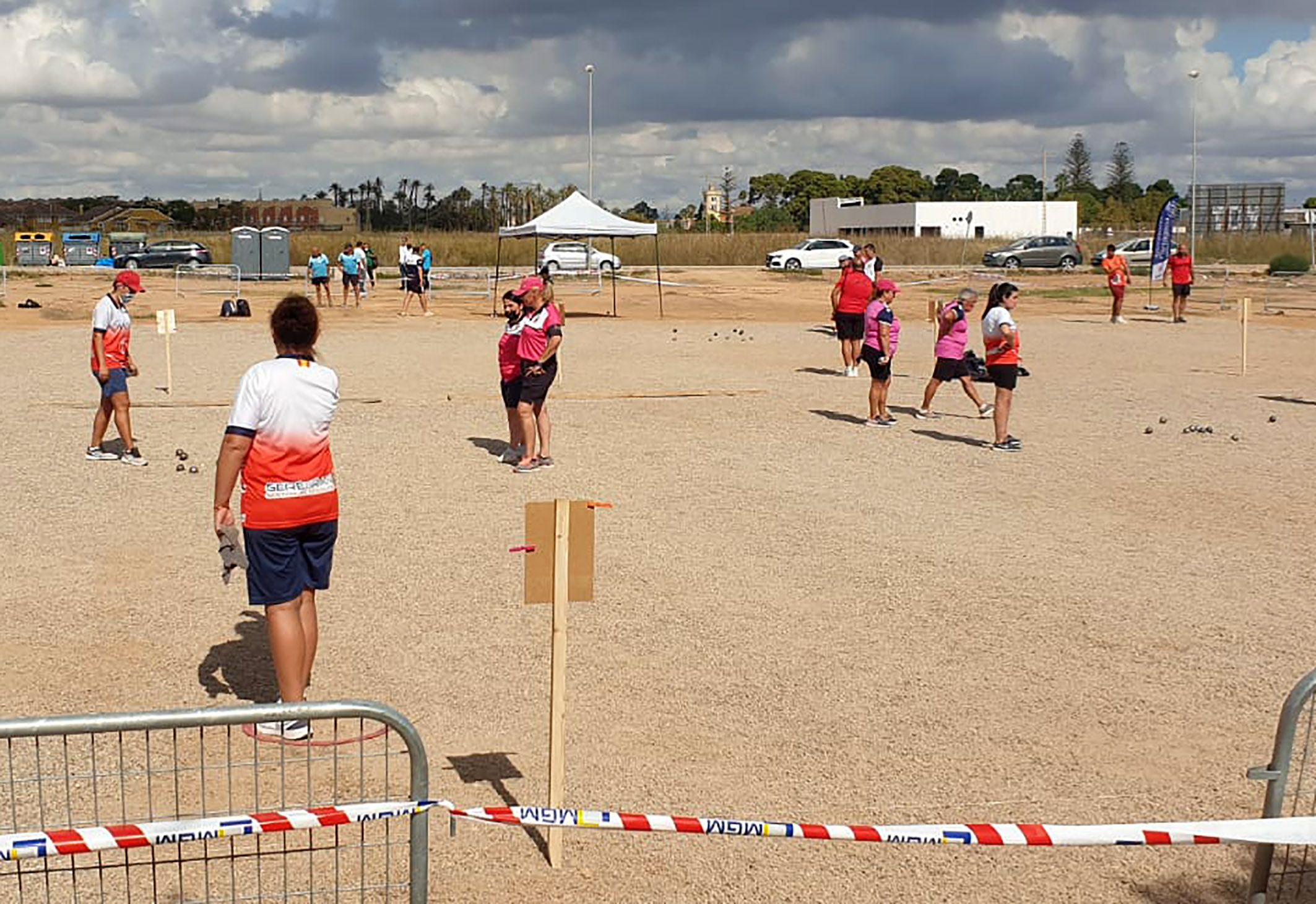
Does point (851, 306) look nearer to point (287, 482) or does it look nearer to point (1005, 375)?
point (1005, 375)

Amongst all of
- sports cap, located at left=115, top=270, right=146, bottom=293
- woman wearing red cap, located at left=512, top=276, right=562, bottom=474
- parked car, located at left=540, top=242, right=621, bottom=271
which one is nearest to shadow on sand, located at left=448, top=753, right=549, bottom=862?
woman wearing red cap, located at left=512, top=276, right=562, bottom=474

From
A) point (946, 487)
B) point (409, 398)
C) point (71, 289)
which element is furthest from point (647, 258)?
point (946, 487)

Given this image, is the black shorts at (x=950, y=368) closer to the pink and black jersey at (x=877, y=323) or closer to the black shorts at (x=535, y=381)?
the pink and black jersey at (x=877, y=323)

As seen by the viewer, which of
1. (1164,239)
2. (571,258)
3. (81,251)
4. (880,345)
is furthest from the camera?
(81,251)

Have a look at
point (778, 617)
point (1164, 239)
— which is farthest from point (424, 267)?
point (778, 617)

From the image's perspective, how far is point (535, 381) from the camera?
12969 mm

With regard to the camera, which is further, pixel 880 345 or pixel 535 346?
pixel 880 345

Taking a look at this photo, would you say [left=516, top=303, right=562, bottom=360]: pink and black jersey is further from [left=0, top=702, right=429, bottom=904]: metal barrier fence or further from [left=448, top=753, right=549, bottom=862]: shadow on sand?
[left=448, top=753, right=549, bottom=862]: shadow on sand

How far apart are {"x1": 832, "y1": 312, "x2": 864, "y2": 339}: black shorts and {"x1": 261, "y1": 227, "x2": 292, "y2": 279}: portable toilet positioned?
33.6 meters

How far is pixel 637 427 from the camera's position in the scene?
16.2 meters

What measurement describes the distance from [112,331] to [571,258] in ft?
142

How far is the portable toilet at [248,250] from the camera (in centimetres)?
4994

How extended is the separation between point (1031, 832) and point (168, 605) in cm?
617

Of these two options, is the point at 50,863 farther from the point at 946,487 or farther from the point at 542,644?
the point at 946,487
